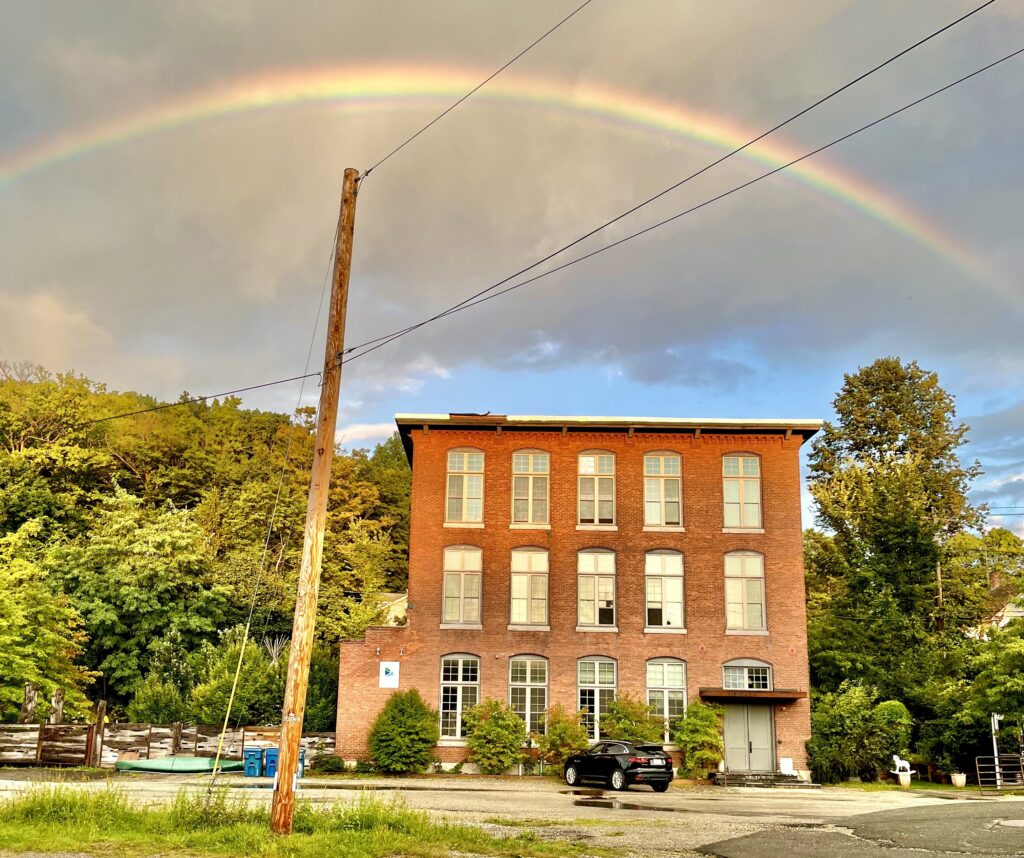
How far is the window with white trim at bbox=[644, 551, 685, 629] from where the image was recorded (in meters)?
35.2

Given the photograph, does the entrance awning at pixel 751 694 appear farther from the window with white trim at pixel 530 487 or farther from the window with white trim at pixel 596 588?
the window with white trim at pixel 530 487

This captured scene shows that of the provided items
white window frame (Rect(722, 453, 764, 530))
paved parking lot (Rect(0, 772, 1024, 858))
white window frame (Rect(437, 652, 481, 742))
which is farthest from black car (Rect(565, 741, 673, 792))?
white window frame (Rect(722, 453, 764, 530))

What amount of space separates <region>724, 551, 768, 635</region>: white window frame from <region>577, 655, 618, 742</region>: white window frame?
455 cm

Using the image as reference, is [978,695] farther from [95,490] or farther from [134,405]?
[134,405]

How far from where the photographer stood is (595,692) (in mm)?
34500

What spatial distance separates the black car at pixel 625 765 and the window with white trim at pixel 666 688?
5.20 meters

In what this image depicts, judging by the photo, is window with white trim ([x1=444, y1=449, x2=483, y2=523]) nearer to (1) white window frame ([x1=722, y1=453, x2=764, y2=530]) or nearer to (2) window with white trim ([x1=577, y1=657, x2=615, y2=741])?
(2) window with white trim ([x1=577, y1=657, x2=615, y2=741])

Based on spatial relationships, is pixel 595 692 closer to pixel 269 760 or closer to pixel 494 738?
pixel 494 738

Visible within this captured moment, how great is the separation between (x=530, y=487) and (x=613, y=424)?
3.92 meters

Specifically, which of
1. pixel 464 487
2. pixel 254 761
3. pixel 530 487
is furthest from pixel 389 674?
pixel 530 487

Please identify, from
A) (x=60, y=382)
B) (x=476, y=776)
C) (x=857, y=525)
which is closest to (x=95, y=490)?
(x=60, y=382)

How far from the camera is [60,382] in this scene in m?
55.7

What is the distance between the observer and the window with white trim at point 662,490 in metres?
36.1

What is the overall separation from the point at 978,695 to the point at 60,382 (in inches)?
1934
